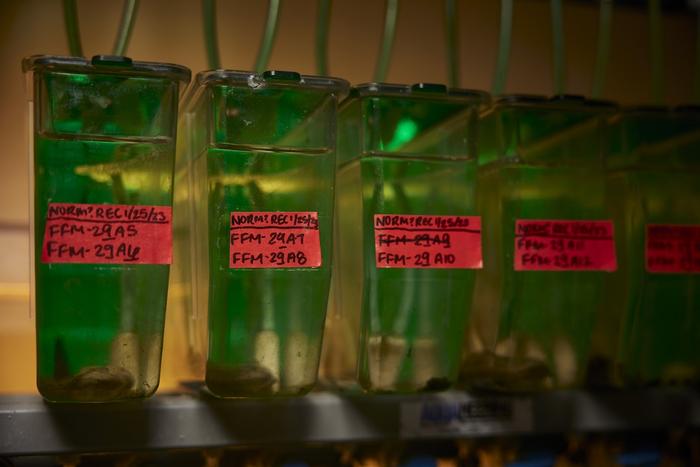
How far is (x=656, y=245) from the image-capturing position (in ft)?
3.33

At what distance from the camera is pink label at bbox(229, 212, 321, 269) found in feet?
2.78

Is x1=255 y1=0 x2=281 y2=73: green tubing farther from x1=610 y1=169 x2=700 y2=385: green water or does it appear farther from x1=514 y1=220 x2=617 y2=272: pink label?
x1=610 y1=169 x2=700 y2=385: green water

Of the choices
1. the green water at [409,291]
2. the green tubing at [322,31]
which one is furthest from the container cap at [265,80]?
the green tubing at [322,31]

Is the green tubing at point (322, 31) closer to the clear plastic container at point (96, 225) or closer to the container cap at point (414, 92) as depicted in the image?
the container cap at point (414, 92)

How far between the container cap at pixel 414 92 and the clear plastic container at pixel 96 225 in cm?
23

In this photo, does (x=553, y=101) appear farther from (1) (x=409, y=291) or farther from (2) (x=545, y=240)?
(1) (x=409, y=291)

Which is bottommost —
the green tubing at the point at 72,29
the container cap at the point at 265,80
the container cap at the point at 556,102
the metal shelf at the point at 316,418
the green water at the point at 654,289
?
the metal shelf at the point at 316,418

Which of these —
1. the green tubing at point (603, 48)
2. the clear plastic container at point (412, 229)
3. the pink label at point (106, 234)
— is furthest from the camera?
the green tubing at point (603, 48)

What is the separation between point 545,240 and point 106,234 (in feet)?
1.80

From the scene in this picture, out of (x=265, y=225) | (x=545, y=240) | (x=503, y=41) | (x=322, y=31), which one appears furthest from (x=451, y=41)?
(x=265, y=225)

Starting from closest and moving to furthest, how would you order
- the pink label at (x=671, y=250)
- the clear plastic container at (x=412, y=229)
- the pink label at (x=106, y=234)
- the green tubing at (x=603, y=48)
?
the pink label at (x=106, y=234) < the clear plastic container at (x=412, y=229) < the pink label at (x=671, y=250) < the green tubing at (x=603, y=48)

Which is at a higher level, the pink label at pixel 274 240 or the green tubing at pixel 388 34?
the green tubing at pixel 388 34

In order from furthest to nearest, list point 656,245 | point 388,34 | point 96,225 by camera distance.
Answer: point 388,34, point 656,245, point 96,225

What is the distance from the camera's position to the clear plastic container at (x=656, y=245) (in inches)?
40.2
